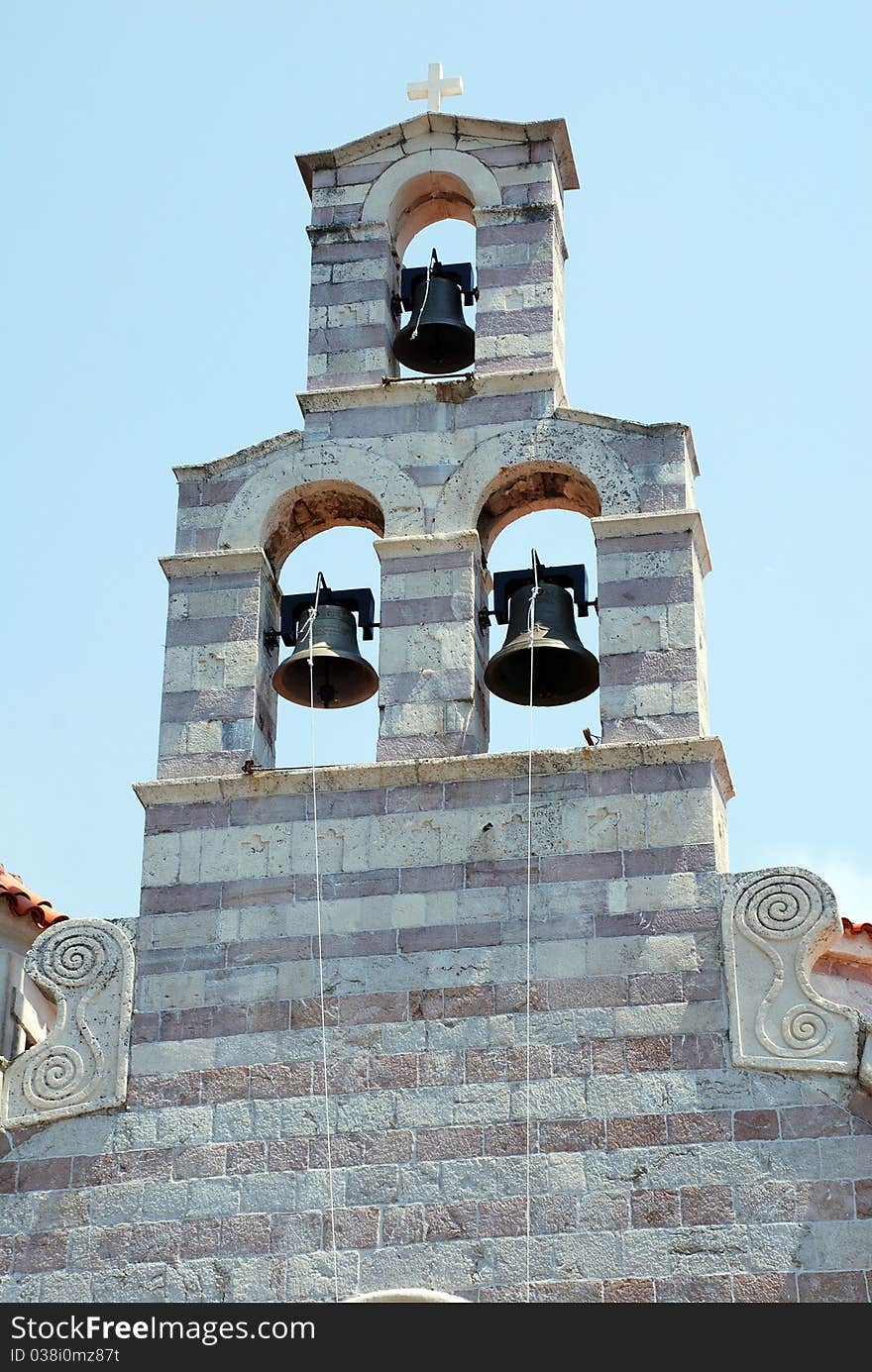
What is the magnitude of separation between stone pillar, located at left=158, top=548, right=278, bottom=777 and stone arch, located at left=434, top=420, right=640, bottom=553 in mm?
1032

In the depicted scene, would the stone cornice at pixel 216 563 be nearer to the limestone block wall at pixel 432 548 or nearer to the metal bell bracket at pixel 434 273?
the limestone block wall at pixel 432 548

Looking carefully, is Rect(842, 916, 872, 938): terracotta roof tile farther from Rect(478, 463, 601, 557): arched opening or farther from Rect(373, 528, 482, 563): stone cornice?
Rect(373, 528, 482, 563): stone cornice

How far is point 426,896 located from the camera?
517 inches

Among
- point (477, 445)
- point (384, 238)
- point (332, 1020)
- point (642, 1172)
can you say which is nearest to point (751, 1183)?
point (642, 1172)

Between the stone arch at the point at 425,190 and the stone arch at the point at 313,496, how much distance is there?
5.07ft

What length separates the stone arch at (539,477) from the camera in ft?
46.4

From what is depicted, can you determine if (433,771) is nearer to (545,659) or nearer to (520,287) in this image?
(545,659)

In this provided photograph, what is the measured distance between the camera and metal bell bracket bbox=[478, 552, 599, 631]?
1410cm

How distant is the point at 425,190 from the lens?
1545cm

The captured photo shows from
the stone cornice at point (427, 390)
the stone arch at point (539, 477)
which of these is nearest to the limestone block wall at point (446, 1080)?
the stone arch at point (539, 477)

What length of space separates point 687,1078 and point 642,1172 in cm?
48

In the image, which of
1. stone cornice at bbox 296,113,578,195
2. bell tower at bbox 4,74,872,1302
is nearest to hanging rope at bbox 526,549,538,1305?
bell tower at bbox 4,74,872,1302

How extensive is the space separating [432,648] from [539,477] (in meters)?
1.15
